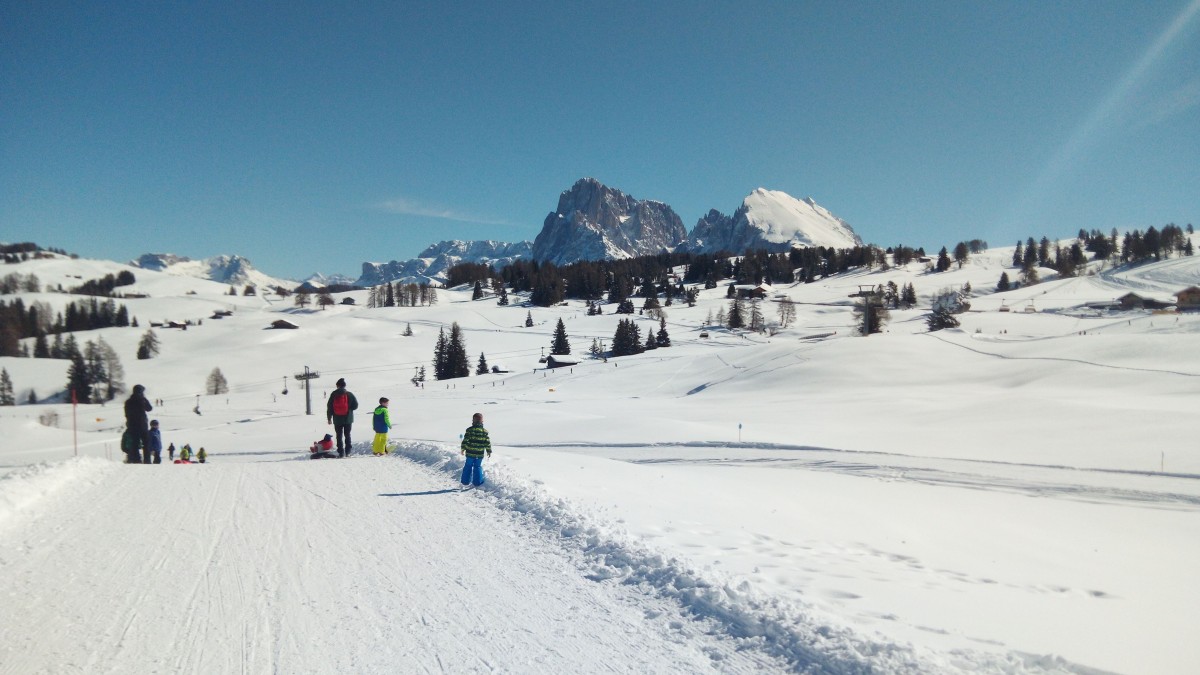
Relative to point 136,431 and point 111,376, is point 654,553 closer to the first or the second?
Answer: point 136,431

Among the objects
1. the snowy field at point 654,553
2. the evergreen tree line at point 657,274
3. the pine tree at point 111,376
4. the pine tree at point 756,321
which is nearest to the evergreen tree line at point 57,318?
the pine tree at point 111,376

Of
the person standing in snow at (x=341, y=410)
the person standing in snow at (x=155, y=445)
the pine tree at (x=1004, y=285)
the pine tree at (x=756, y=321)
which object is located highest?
the pine tree at (x=1004, y=285)

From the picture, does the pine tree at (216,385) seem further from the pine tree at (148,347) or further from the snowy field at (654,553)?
the snowy field at (654,553)

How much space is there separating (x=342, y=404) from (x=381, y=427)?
1.28 meters

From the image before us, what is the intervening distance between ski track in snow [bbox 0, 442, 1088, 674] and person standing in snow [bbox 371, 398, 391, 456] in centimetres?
531

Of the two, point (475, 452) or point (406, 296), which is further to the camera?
point (406, 296)

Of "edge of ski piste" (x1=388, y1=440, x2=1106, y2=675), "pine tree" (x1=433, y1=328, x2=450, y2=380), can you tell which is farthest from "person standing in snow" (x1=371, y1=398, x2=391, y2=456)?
"pine tree" (x1=433, y1=328, x2=450, y2=380)

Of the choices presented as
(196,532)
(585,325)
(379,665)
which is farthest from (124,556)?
(585,325)

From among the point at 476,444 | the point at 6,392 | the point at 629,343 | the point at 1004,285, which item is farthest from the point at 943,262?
the point at 6,392

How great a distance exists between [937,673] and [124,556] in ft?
28.2

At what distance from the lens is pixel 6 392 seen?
254 feet

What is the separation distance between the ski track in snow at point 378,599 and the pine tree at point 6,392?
317ft

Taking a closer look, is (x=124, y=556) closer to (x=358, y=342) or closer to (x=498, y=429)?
(x=498, y=429)

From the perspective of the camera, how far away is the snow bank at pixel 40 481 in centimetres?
841
